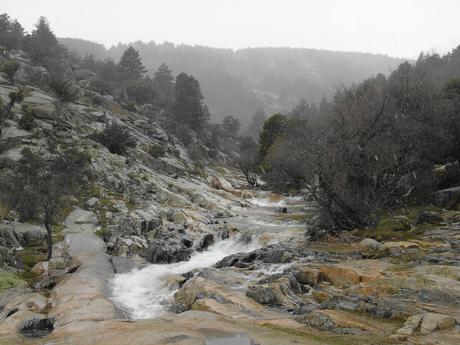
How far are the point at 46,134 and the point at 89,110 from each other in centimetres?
1873

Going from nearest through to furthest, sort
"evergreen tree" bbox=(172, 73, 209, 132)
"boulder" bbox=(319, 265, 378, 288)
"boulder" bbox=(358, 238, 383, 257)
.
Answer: "boulder" bbox=(319, 265, 378, 288) < "boulder" bbox=(358, 238, 383, 257) < "evergreen tree" bbox=(172, 73, 209, 132)

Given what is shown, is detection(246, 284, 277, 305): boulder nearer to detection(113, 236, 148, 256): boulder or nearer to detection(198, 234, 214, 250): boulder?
detection(113, 236, 148, 256): boulder

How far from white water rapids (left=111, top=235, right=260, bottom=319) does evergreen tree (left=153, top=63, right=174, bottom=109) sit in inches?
3053

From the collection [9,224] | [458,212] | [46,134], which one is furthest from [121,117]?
[458,212]

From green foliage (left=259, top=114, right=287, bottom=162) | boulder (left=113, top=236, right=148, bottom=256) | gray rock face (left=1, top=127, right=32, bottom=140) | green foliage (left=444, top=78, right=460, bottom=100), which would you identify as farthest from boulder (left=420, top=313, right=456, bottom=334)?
green foliage (left=259, top=114, right=287, bottom=162)

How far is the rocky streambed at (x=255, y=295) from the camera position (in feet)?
39.1

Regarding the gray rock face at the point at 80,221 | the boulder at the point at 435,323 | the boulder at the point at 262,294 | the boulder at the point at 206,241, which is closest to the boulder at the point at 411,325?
the boulder at the point at 435,323

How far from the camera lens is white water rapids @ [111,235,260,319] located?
19.1m

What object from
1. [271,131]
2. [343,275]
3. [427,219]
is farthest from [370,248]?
[271,131]

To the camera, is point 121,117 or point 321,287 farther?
point 121,117

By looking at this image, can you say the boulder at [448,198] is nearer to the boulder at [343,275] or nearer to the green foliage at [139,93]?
the boulder at [343,275]

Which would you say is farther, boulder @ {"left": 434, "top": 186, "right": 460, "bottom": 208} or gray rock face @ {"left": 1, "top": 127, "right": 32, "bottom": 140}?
gray rock face @ {"left": 1, "top": 127, "right": 32, "bottom": 140}

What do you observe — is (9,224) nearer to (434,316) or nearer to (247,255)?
(247,255)

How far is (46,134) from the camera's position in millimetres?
47031
